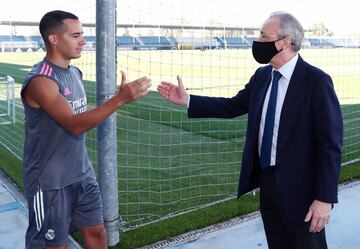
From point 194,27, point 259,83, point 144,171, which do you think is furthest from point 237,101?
point 144,171

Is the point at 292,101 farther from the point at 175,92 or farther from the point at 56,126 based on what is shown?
the point at 56,126

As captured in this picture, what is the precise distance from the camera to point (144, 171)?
653cm

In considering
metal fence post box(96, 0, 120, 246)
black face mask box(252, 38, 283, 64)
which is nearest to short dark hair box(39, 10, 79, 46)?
metal fence post box(96, 0, 120, 246)

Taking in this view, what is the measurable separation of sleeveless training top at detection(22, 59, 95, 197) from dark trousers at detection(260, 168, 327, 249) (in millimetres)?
1131

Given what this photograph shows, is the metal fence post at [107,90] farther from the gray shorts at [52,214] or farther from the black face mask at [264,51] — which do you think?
the black face mask at [264,51]

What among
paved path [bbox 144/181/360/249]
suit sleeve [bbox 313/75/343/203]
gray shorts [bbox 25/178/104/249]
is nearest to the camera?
suit sleeve [bbox 313/75/343/203]

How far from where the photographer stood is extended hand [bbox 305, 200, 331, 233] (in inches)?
99.8

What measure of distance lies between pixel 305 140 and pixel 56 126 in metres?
1.38

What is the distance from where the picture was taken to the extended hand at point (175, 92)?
319 centimetres

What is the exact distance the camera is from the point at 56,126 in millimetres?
2725

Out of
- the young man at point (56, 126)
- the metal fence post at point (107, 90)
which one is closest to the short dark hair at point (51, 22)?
the young man at point (56, 126)

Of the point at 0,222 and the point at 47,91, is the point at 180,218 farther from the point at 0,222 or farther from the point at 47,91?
the point at 47,91

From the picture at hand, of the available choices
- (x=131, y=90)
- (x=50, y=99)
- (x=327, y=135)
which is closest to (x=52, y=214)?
(x=50, y=99)

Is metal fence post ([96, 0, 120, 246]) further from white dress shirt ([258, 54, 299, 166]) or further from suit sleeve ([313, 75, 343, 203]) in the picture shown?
suit sleeve ([313, 75, 343, 203])
